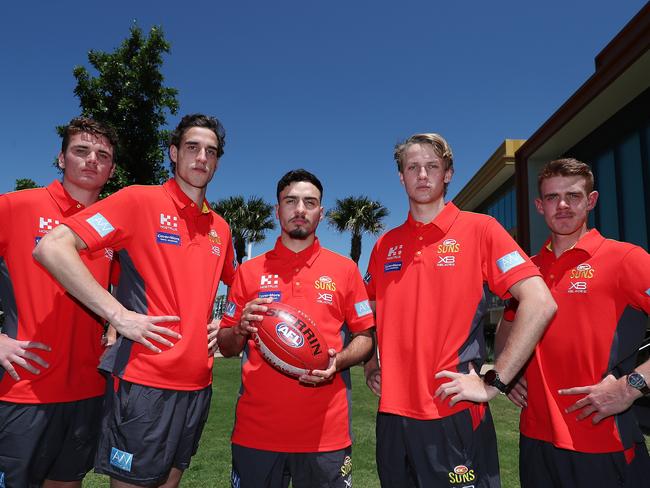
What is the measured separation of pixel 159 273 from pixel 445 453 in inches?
84.4

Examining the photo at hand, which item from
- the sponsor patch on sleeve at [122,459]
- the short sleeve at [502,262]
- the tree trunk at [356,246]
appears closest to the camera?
the short sleeve at [502,262]

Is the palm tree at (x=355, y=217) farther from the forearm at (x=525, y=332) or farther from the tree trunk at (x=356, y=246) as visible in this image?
the forearm at (x=525, y=332)

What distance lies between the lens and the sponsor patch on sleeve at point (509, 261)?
294 centimetres

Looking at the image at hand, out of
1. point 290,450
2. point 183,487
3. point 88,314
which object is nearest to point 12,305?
point 88,314

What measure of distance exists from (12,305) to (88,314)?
1.68ft

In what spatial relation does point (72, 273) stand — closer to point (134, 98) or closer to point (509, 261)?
point (509, 261)

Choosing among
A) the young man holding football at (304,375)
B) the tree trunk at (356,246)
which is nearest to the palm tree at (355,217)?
the tree trunk at (356,246)

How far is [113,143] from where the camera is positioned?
3.91 m

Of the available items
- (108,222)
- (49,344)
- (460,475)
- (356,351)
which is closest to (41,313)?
(49,344)

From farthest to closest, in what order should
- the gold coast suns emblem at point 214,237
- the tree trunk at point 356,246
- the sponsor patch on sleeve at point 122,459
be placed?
the tree trunk at point 356,246 → the gold coast suns emblem at point 214,237 → the sponsor patch on sleeve at point 122,459

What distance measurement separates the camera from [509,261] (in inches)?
117

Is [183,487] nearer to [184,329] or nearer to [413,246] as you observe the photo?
[184,329]

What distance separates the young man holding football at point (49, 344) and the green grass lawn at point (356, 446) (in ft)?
10.0

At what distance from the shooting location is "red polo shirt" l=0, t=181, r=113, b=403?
3.43m
